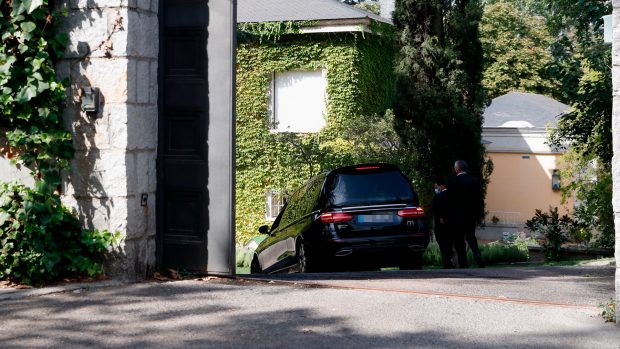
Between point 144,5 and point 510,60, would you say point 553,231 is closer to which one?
point 144,5

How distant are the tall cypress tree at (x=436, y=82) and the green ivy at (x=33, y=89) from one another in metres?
15.8

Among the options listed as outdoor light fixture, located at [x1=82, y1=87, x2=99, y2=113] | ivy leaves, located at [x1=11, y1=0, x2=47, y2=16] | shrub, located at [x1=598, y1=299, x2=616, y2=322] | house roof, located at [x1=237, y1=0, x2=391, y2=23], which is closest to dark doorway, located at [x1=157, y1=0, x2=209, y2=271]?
outdoor light fixture, located at [x1=82, y1=87, x2=99, y2=113]

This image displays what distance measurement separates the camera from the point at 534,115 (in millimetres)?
39062

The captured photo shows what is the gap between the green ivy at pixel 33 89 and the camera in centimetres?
876

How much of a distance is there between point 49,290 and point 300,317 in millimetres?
2420

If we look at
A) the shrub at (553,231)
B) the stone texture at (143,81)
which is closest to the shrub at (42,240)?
the stone texture at (143,81)

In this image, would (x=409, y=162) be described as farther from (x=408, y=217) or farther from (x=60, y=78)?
(x=60, y=78)

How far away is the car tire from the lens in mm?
14234

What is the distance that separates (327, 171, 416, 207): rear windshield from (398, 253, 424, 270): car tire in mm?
813

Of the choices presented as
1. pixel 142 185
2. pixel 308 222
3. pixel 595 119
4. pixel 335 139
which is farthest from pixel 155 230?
pixel 335 139

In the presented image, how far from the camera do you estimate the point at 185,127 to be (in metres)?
9.41

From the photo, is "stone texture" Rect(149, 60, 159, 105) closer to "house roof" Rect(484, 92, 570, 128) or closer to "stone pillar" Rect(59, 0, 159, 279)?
"stone pillar" Rect(59, 0, 159, 279)

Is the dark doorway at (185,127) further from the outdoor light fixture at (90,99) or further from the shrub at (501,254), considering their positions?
the shrub at (501,254)

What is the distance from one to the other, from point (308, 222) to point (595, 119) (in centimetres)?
654
